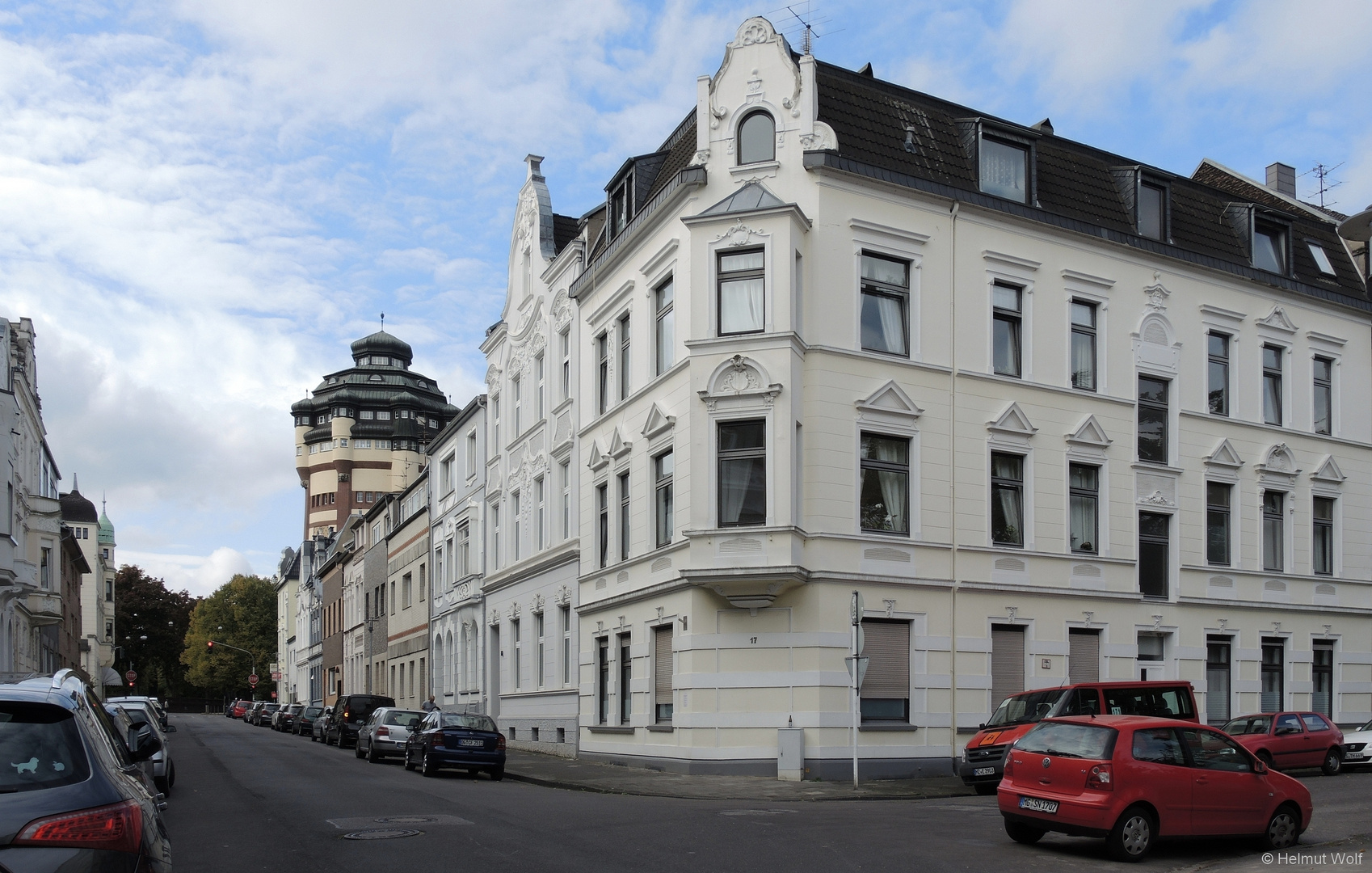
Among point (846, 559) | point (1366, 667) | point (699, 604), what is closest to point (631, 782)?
point (699, 604)

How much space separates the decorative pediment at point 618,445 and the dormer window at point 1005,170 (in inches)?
366

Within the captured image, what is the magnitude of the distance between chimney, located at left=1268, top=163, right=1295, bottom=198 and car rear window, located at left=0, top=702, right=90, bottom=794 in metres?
41.4

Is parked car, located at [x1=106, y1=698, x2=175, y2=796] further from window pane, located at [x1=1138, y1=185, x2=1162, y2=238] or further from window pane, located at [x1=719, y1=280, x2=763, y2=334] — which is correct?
window pane, located at [x1=1138, y1=185, x2=1162, y2=238]

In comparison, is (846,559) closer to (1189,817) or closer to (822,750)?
(822,750)

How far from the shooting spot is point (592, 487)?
1216 inches

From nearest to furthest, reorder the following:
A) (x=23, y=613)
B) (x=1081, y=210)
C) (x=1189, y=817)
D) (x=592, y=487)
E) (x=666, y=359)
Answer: (x=1189, y=817)
(x=666, y=359)
(x=1081, y=210)
(x=592, y=487)
(x=23, y=613)

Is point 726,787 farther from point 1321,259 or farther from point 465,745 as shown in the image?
point 1321,259

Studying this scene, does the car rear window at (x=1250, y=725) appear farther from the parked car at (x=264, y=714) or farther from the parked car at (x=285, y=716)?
the parked car at (x=264, y=714)

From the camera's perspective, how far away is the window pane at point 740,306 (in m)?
24.7

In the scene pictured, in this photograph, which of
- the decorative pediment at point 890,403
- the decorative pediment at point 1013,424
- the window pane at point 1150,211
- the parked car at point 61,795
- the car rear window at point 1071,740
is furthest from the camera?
the window pane at point 1150,211

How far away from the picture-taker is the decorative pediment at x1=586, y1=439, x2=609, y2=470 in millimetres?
29923

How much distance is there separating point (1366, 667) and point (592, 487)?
19645mm

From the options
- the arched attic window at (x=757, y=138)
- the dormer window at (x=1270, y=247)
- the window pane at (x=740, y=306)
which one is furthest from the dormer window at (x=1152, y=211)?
the window pane at (x=740, y=306)

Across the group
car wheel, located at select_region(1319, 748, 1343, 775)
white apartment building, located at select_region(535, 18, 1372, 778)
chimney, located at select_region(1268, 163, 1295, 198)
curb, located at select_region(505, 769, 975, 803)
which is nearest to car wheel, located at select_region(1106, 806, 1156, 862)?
curb, located at select_region(505, 769, 975, 803)
